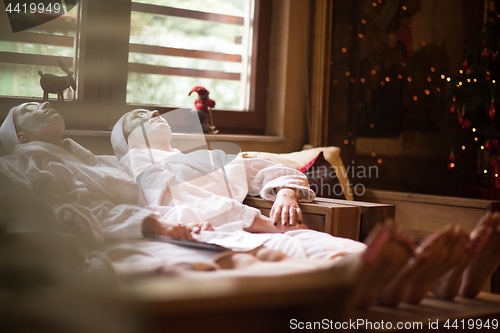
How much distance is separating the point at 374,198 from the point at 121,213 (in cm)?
135

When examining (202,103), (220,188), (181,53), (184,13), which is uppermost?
(184,13)

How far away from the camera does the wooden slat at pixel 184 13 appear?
221 centimetres

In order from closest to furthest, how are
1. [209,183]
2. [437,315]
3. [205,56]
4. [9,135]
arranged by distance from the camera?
1. [437,315]
2. [9,135]
3. [209,183]
4. [205,56]

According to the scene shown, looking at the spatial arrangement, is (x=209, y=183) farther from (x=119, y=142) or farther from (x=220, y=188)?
(x=119, y=142)

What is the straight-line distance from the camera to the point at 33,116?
4.92ft

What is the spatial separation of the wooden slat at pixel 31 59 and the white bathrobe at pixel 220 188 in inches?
19.9

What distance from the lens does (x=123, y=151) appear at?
5.69 ft

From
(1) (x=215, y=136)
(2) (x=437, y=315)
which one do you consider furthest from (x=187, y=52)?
(2) (x=437, y=315)

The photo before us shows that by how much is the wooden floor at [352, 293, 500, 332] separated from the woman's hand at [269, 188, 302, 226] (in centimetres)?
63

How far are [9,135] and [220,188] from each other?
2.35ft

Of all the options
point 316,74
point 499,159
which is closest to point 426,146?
point 499,159

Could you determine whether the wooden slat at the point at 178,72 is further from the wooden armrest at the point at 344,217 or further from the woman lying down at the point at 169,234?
the wooden armrest at the point at 344,217

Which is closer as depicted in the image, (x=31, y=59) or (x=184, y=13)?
(x=31, y=59)

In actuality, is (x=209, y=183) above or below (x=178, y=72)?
below
